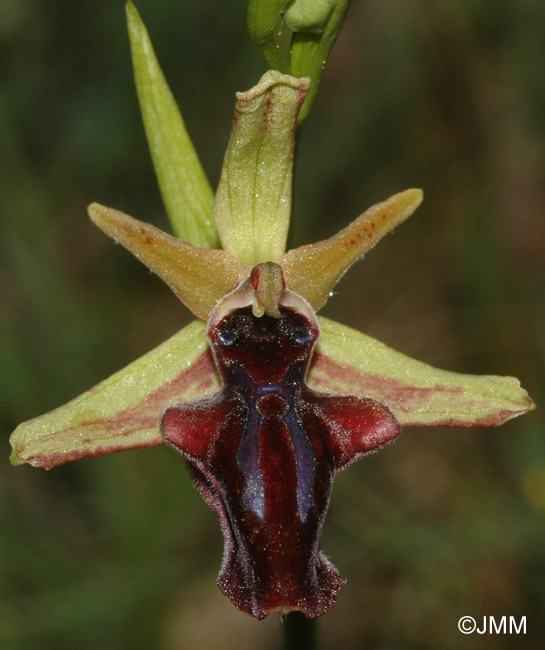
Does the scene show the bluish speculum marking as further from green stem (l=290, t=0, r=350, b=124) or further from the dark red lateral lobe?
green stem (l=290, t=0, r=350, b=124)

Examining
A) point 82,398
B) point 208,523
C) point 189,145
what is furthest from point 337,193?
A: point 82,398

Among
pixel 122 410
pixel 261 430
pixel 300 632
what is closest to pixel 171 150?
pixel 122 410

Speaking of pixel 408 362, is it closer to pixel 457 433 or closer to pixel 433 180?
pixel 457 433

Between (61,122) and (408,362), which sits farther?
(61,122)

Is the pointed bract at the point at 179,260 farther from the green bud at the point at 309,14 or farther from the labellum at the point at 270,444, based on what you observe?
the green bud at the point at 309,14

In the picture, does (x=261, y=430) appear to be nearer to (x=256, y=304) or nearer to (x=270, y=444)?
(x=270, y=444)

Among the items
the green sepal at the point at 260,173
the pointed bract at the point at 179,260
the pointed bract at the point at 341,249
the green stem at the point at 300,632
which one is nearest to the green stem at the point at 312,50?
the green sepal at the point at 260,173

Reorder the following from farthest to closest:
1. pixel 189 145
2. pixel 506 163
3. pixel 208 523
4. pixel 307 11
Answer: pixel 506 163 < pixel 208 523 < pixel 189 145 < pixel 307 11
